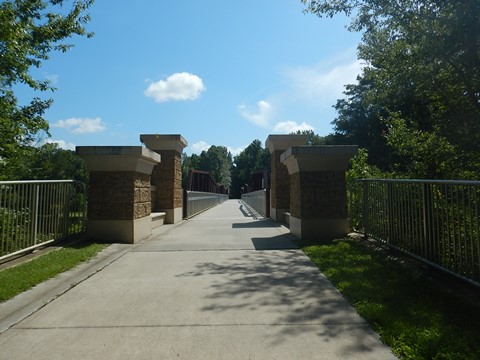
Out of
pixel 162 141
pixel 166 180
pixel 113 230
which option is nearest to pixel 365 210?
pixel 113 230

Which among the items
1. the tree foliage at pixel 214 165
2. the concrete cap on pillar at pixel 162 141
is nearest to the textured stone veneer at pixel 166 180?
the concrete cap on pillar at pixel 162 141

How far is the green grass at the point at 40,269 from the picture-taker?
4500 millimetres

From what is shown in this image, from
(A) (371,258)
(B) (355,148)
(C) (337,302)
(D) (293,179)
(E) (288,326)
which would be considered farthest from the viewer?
(D) (293,179)

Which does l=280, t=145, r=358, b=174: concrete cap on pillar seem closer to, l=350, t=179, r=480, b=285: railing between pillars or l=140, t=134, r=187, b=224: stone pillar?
l=350, t=179, r=480, b=285: railing between pillars

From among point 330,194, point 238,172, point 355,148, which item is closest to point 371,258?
point 330,194

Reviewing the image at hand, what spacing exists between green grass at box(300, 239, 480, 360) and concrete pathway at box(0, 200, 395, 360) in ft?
0.51

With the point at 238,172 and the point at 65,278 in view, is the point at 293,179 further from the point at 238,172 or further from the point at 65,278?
the point at 238,172

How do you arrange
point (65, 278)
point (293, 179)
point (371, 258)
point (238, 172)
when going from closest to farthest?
point (65, 278), point (371, 258), point (293, 179), point (238, 172)

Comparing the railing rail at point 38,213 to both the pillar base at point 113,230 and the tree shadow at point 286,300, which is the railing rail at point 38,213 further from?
the tree shadow at point 286,300

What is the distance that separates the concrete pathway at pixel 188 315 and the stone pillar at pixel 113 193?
8.01 feet

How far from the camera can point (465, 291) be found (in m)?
4.02

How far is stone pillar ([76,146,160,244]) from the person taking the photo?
8500mm

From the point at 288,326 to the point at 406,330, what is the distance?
103cm

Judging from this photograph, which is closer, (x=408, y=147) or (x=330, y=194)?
(x=330, y=194)
